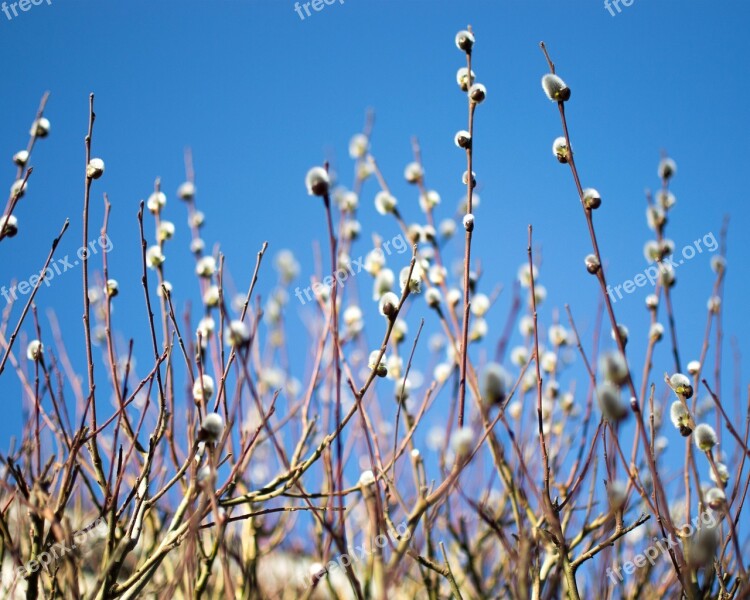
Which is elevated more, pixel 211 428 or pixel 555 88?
pixel 555 88

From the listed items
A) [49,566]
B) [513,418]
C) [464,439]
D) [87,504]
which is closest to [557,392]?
[513,418]

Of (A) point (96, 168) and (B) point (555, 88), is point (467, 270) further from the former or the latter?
(A) point (96, 168)

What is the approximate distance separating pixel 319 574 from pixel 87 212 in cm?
102

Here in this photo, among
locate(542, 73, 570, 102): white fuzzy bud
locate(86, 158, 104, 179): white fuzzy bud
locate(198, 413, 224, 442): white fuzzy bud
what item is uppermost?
locate(86, 158, 104, 179): white fuzzy bud

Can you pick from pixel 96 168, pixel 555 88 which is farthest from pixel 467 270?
pixel 96 168

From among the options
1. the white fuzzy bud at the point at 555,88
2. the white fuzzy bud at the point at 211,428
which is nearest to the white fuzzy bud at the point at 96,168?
the white fuzzy bud at the point at 211,428

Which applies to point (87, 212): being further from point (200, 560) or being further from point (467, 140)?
point (200, 560)

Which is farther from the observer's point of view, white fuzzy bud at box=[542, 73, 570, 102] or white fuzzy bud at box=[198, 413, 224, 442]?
white fuzzy bud at box=[542, 73, 570, 102]

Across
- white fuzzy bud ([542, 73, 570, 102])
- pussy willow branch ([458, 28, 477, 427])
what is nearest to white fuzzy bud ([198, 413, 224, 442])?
pussy willow branch ([458, 28, 477, 427])

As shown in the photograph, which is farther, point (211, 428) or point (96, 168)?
point (96, 168)

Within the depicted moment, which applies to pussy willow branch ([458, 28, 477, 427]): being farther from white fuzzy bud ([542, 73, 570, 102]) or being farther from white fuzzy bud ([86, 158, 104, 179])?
white fuzzy bud ([86, 158, 104, 179])

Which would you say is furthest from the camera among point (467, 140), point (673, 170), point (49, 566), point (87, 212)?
point (673, 170)

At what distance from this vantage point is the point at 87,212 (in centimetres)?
155

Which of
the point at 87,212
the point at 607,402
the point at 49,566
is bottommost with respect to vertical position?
the point at 607,402
